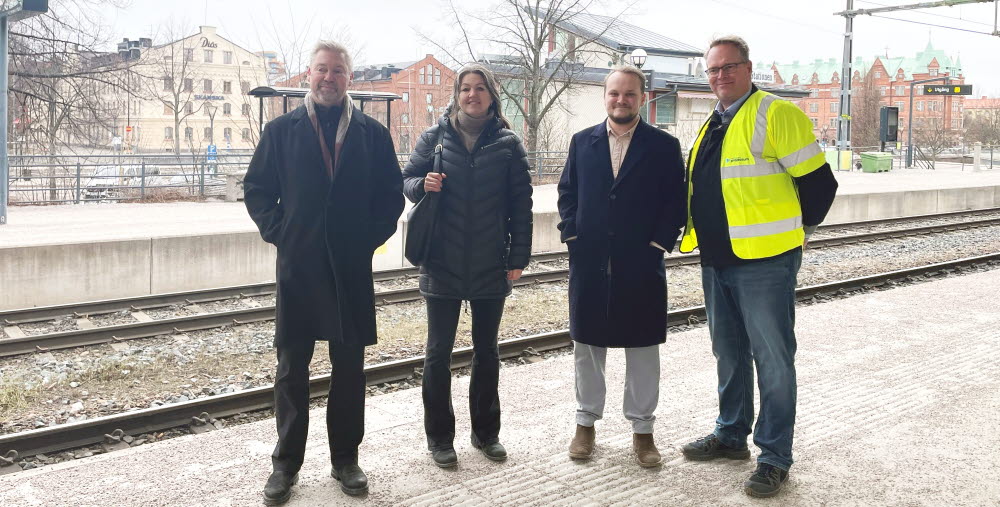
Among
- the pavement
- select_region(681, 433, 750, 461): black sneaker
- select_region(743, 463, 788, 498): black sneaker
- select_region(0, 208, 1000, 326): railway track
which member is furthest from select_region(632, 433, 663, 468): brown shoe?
the pavement

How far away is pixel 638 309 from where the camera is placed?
4793mm

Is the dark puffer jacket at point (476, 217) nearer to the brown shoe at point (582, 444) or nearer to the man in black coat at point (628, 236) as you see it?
the man in black coat at point (628, 236)

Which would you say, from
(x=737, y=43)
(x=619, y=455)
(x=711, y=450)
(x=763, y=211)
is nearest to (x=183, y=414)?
(x=619, y=455)

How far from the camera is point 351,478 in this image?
443 centimetres

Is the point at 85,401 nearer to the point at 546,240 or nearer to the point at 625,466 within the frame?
the point at 625,466

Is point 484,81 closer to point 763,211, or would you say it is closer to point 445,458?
point 763,211

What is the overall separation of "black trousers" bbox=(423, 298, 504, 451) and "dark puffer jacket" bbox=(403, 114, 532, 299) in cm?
10

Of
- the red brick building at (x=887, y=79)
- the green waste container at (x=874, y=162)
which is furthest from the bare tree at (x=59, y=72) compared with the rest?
the red brick building at (x=887, y=79)

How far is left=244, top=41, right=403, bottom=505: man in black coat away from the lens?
14.2ft

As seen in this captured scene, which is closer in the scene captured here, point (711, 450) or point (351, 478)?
point (351, 478)

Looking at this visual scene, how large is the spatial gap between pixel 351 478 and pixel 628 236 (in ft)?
5.98

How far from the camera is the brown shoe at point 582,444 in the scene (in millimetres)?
4914

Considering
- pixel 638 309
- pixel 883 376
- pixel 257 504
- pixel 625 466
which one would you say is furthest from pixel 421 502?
pixel 883 376

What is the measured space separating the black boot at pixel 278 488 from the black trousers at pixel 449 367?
0.82 metres
